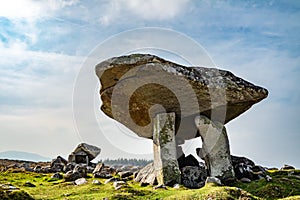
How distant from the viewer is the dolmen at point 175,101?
22469mm

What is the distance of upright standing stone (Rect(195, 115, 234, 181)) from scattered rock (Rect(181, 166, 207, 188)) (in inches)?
31.6

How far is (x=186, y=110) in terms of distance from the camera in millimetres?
25969

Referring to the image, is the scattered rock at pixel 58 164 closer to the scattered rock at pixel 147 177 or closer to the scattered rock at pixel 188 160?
the scattered rock at pixel 147 177

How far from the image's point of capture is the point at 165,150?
23.9m

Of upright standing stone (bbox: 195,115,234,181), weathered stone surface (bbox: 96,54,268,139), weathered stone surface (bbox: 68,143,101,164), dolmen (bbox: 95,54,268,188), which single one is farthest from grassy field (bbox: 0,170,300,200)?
weathered stone surface (bbox: 68,143,101,164)

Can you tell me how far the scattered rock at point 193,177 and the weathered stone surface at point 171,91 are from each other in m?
3.71

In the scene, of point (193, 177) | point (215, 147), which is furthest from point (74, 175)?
point (215, 147)

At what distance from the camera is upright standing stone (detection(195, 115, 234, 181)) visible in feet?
80.0

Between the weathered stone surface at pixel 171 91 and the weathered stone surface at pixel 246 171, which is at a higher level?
the weathered stone surface at pixel 171 91

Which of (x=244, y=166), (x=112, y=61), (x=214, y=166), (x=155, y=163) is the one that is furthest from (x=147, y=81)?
(x=244, y=166)

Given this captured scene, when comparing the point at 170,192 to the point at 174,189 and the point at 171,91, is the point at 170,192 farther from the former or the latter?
the point at 171,91

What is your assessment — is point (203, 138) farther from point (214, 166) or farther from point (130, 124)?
point (130, 124)

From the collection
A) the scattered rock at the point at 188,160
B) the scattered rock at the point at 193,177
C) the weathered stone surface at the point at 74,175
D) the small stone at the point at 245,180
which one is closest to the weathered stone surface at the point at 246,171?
the small stone at the point at 245,180

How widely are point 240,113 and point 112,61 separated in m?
10.5
